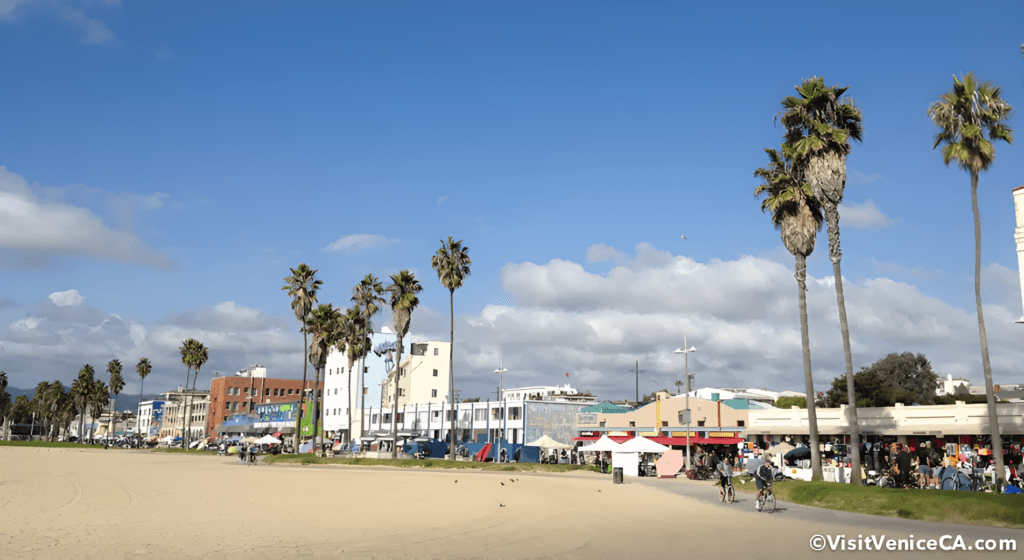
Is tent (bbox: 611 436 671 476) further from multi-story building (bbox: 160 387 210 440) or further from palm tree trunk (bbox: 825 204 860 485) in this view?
multi-story building (bbox: 160 387 210 440)

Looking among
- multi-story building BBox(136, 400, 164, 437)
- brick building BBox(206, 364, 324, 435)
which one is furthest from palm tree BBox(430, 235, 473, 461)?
multi-story building BBox(136, 400, 164, 437)

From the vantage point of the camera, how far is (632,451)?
43.2 meters

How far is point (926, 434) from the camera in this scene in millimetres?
44188

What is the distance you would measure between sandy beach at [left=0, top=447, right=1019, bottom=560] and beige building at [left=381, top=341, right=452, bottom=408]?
77877 mm

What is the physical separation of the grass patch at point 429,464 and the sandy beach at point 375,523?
19.1m

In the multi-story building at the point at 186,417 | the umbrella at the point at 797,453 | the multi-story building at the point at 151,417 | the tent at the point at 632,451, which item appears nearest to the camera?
the umbrella at the point at 797,453

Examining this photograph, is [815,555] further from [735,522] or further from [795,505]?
[795,505]

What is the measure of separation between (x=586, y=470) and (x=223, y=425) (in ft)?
326

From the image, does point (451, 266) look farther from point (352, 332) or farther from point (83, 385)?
point (83, 385)

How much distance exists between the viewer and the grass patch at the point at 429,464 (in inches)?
1991

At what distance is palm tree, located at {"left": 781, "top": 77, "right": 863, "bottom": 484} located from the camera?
27656 mm

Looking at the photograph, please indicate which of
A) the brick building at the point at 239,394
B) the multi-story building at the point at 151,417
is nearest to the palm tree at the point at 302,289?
the brick building at the point at 239,394

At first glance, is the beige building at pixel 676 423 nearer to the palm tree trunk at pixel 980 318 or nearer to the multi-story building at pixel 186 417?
the palm tree trunk at pixel 980 318

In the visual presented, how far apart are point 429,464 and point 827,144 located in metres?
35.3
